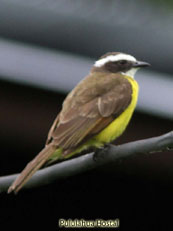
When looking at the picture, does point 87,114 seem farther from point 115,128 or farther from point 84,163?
point 84,163

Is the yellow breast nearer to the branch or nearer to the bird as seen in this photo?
the bird

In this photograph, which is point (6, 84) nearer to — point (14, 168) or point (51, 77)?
point (51, 77)

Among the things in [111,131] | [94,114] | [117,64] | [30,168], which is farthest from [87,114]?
[117,64]

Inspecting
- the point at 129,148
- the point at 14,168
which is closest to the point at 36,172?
the point at 129,148

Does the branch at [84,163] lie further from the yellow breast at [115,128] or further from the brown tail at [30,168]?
the yellow breast at [115,128]

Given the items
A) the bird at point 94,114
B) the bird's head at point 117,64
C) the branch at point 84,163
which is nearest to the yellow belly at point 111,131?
the bird at point 94,114

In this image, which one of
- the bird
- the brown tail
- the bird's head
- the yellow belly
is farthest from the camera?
the bird's head

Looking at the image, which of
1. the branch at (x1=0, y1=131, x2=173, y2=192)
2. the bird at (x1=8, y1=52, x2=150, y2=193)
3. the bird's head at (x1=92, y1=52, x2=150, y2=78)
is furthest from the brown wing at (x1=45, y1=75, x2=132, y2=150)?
the branch at (x1=0, y1=131, x2=173, y2=192)
